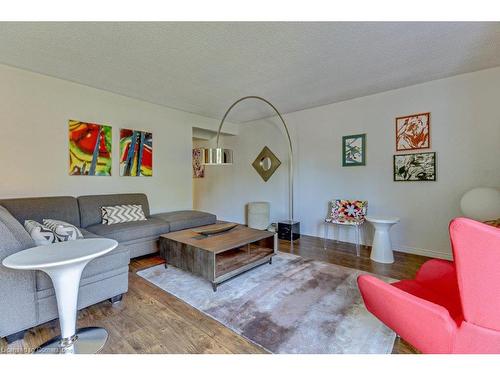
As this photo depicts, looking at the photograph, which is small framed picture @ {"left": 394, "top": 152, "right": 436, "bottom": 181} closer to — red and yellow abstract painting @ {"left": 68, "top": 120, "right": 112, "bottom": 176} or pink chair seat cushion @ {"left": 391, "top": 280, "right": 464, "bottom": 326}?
pink chair seat cushion @ {"left": 391, "top": 280, "right": 464, "bottom": 326}

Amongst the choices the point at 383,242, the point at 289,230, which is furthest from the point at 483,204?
the point at 289,230

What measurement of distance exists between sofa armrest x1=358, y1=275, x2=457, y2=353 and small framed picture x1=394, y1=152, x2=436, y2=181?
271 centimetres

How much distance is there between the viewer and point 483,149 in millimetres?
2939

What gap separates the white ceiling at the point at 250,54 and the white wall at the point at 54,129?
8.3 inches

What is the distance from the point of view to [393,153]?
359cm

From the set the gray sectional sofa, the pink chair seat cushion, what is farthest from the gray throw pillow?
the pink chair seat cushion

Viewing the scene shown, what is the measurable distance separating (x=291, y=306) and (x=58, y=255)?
1.75 meters

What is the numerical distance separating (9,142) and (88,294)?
235 centimetres

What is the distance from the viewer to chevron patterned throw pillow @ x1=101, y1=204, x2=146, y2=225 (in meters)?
3.31

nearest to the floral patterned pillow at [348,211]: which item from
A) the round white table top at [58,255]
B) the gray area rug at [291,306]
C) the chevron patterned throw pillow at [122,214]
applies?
the gray area rug at [291,306]

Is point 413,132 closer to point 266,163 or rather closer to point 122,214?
point 266,163

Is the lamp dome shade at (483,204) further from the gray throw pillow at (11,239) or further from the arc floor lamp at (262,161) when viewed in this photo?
the gray throw pillow at (11,239)

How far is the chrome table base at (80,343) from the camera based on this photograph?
149 cm

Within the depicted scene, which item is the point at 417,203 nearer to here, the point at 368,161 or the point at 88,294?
the point at 368,161
